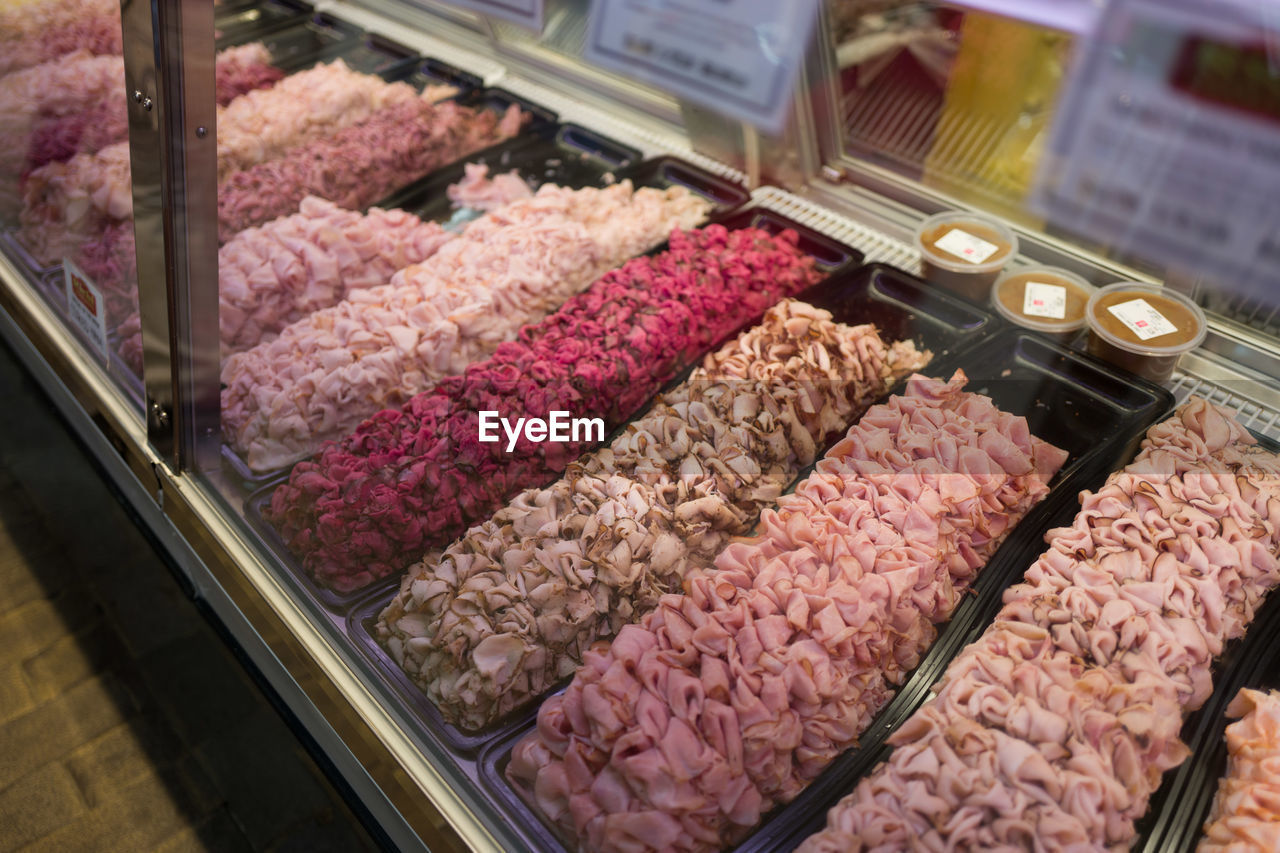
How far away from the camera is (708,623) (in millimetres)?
1569

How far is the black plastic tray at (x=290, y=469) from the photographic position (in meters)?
1.81

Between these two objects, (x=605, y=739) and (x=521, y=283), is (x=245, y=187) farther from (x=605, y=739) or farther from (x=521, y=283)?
(x=605, y=739)

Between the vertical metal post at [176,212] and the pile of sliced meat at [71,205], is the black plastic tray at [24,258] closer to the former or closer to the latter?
the pile of sliced meat at [71,205]

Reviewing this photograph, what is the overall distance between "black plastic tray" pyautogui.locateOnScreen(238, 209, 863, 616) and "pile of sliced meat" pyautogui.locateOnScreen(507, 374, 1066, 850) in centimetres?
53

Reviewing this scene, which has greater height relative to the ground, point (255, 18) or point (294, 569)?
point (255, 18)

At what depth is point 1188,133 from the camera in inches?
38.9

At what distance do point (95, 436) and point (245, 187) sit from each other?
37.0 inches

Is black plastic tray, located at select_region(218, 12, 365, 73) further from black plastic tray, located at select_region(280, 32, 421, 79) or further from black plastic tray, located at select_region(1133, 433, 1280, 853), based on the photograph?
black plastic tray, located at select_region(1133, 433, 1280, 853)

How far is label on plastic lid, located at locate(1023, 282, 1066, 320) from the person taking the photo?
2244 mm

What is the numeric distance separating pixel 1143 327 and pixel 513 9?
159cm

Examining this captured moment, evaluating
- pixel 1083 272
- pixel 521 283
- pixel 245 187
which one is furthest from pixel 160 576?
pixel 1083 272

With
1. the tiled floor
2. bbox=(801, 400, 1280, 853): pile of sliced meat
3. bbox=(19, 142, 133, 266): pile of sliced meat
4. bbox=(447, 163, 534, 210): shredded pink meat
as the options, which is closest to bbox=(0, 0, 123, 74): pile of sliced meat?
bbox=(19, 142, 133, 266): pile of sliced meat

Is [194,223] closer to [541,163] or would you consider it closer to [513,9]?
[513,9]

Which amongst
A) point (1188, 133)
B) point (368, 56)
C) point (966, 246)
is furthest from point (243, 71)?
point (1188, 133)
